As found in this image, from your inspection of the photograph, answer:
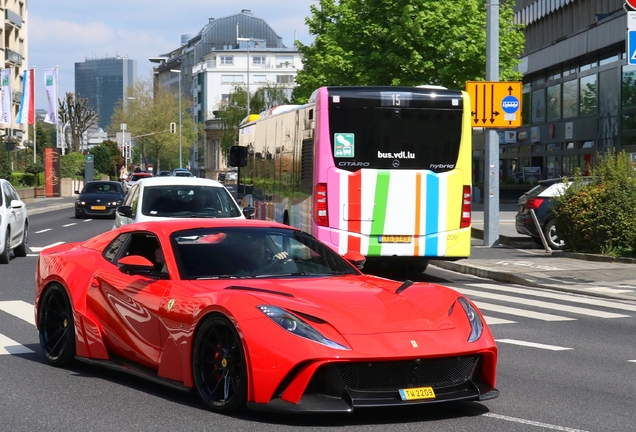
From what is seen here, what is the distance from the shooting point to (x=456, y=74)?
42.7m

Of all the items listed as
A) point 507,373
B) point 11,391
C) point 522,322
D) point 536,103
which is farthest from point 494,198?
point 536,103

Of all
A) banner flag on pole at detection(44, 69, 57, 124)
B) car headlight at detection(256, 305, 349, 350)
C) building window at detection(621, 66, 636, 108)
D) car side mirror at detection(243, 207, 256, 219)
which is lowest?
car headlight at detection(256, 305, 349, 350)

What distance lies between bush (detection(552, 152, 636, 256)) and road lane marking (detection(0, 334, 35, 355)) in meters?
14.1

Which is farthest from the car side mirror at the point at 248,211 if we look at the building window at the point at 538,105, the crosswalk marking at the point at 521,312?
the building window at the point at 538,105

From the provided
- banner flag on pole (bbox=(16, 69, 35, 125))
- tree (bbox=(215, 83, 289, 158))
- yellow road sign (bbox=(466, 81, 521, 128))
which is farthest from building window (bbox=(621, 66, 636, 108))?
tree (bbox=(215, 83, 289, 158))

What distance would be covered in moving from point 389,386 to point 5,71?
65.8 meters

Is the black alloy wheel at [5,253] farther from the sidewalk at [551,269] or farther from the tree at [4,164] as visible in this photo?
the tree at [4,164]

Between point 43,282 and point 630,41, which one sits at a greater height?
point 630,41

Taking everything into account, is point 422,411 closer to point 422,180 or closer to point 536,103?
point 422,180

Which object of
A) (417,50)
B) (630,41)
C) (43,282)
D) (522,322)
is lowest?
(522,322)

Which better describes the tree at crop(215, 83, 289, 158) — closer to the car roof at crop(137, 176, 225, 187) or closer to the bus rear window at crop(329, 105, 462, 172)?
the car roof at crop(137, 176, 225, 187)

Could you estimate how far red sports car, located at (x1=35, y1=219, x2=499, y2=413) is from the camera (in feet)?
21.1

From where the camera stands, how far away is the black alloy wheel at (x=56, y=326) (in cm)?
864

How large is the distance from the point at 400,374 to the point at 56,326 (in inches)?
139
